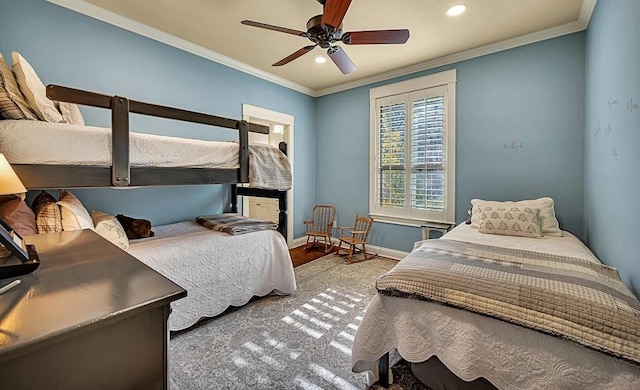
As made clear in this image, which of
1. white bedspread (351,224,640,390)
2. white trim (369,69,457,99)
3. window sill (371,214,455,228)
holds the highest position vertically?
white trim (369,69,457,99)

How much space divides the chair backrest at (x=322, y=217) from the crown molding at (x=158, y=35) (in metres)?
2.11

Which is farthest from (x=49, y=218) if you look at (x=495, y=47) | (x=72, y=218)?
(x=495, y=47)

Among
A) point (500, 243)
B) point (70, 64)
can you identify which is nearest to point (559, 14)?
point (500, 243)

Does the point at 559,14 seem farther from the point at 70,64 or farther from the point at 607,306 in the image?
the point at 70,64

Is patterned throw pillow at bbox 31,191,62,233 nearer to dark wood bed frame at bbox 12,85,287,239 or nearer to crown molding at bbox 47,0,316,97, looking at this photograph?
dark wood bed frame at bbox 12,85,287,239

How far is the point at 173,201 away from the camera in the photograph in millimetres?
3133

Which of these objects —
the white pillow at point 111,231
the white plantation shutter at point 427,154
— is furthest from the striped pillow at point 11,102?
the white plantation shutter at point 427,154

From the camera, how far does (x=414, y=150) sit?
12.4 feet

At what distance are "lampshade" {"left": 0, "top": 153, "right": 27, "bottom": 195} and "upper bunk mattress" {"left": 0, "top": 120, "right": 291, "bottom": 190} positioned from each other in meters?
0.23

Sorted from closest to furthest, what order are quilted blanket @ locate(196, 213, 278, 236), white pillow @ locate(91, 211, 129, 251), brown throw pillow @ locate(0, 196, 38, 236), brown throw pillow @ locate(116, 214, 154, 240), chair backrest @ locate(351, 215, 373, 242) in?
brown throw pillow @ locate(0, 196, 38, 236) → white pillow @ locate(91, 211, 129, 251) → brown throw pillow @ locate(116, 214, 154, 240) → quilted blanket @ locate(196, 213, 278, 236) → chair backrest @ locate(351, 215, 373, 242)

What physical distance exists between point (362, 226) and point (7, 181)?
149 inches

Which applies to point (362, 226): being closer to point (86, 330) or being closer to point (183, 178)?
point (183, 178)

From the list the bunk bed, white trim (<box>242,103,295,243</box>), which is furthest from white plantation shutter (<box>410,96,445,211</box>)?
the bunk bed

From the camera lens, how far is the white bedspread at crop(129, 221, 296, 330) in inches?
81.8
